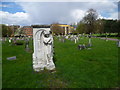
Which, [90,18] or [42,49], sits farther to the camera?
[90,18]

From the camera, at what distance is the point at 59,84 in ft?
16.0

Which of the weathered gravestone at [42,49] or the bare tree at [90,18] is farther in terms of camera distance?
the bare tree at [90,18]

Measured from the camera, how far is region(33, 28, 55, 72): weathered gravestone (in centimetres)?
646

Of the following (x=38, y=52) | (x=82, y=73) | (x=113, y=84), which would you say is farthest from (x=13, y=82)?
(x=113, y=84)

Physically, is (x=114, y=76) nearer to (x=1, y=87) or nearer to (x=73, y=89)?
(x=73, y=89)

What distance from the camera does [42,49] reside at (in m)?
6.59

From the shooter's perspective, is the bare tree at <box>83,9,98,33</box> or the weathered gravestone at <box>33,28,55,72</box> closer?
the weathered gravestone at <box>33,28,55,72</box>

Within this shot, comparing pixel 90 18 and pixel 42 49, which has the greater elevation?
pixel 90 18

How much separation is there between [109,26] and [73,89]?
165ft

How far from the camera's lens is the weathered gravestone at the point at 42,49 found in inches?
254

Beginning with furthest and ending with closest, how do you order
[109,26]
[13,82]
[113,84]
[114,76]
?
1. [109,26]
2. [114,76]
3. [13,82]
4. [113,84]

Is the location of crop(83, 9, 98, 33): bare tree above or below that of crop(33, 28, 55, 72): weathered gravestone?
above

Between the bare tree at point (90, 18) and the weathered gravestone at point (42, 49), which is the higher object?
the bare tree at point (90, 18)

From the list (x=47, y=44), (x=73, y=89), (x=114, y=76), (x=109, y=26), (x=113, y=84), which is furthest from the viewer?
(x=109, y=26)
